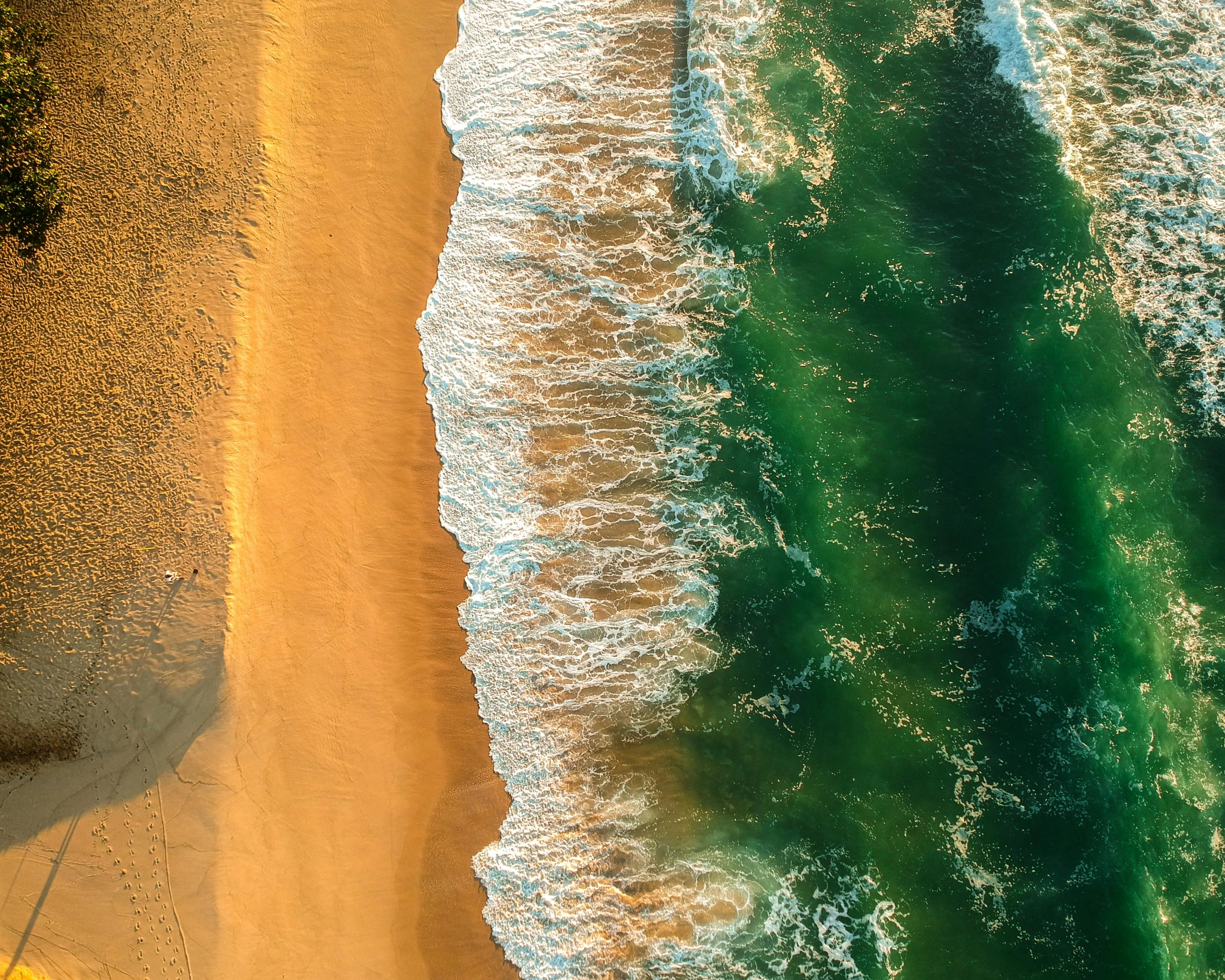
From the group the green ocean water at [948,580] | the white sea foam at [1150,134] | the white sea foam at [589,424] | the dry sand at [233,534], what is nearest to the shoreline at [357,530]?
the dry sand at [233,534]

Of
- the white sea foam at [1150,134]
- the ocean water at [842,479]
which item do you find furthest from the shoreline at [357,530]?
the white sea foam at [1150,134]

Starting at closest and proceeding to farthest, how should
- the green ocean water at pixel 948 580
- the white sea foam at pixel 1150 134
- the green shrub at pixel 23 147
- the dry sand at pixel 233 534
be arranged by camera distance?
the green ocean water at pixel 948 580, the dry sand at pixel 233 534, the green shrub at pixel 23 147, the white sea foam at pixel 1150 134

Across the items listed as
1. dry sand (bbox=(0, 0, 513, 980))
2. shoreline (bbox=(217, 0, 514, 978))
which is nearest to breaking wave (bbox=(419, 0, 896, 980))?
shoreline (bbox=(217, 0, 514, 978))

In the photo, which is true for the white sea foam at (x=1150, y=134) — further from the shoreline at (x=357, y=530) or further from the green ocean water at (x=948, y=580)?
the shoreline at (x=357, y=530)

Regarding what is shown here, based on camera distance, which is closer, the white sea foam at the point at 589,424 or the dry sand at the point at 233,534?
the dry sand at the point at 233,534

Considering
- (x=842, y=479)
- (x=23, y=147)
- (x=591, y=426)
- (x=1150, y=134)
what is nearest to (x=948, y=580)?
(x=842, y=479)

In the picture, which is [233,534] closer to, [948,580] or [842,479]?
[842,479]

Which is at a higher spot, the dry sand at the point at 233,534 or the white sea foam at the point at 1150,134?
the white sea foam at the point at 1150,134

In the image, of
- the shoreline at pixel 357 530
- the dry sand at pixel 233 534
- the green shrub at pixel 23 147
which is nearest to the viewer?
the dry sand at pixel 233 534
